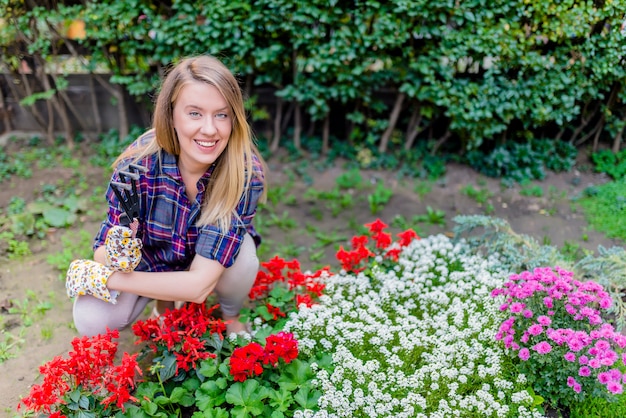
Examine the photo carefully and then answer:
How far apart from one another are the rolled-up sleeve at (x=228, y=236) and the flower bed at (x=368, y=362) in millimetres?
308

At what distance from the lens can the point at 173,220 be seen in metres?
2.67

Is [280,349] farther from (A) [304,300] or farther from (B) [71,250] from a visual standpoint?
(B) [71,250]

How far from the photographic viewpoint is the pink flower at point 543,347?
7.63 feet

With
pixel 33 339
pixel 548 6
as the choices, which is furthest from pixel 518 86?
pixel 33 339

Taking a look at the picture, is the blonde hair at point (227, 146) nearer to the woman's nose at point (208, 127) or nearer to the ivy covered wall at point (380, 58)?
the woman's nose at point (208, 127)

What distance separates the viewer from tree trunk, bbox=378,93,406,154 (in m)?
4.79

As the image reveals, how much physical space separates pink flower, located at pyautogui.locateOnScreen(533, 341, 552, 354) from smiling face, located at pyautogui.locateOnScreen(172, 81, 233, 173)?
5.47ft

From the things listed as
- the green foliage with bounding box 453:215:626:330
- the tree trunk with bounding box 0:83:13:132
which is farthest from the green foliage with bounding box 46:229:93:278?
the green foliage with bounding box 453:215:626:330

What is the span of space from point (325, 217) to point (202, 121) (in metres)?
2.05

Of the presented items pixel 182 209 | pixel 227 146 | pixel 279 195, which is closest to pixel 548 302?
pixel 227 146

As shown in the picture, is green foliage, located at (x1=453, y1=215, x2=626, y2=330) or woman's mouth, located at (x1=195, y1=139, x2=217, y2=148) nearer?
woman's mouth, located at (x1=195, y1=139, x2=217, y2=148)

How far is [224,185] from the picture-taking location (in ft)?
8.64

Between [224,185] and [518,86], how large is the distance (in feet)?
→ 8.99

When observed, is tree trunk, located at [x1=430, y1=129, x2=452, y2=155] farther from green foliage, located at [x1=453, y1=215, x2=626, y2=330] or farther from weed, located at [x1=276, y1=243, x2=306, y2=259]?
weed, located at [x1=276, y1=243, x2=306, y2=259]
